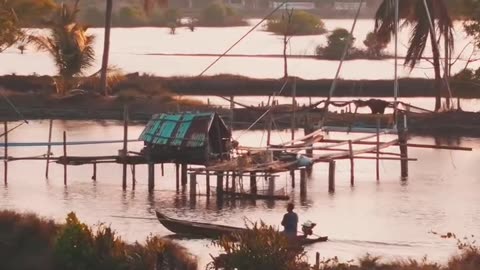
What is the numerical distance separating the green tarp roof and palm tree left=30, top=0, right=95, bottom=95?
70.3 ft

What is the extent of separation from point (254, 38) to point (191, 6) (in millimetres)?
19634

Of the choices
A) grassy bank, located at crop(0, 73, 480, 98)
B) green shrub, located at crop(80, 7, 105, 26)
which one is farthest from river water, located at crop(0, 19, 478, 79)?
grassy bank, located at crop(0, 73, 480, 98)

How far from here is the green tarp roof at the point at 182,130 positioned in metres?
41.5

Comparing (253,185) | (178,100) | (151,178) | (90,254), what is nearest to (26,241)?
(90,254)

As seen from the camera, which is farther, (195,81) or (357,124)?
(195,81)

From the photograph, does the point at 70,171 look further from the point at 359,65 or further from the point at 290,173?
the point at 359,65

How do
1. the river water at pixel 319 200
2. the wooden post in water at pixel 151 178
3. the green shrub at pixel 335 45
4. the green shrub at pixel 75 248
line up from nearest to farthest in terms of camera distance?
the green shrub at pixel 75 248 → the river water at pixel 319 200 → the wooden post in water at pixel 151 178 → the green shrub at pixel 335 45

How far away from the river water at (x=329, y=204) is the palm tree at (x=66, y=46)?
35.7 feet

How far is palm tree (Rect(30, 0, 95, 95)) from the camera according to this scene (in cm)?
6306

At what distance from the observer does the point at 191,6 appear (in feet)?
506

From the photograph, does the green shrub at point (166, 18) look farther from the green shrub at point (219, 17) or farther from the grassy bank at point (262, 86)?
the grassy bank at point (262, 86)

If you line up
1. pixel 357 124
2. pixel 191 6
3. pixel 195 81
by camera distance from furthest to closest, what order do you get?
pixel 191 6 < pixel 195 81 < pixel 357 124

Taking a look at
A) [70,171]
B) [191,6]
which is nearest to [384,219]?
[70,171]

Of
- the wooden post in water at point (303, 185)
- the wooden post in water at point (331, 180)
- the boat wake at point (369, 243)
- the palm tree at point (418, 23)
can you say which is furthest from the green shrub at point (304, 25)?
the boat wake at point (369, 243)
